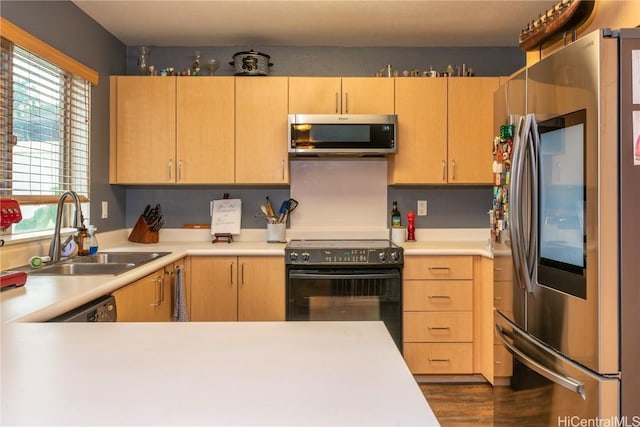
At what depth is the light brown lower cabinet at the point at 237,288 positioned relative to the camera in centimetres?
308

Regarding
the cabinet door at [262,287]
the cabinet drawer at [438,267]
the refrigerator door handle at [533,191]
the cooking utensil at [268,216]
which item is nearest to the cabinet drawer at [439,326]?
the cabinet drawer at [438,267]

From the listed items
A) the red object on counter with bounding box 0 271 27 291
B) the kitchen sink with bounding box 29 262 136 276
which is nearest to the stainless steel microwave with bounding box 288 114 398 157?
the kitchen sink with bounding box 29 262 136 276

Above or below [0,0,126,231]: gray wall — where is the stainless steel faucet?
below

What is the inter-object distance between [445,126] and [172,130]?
192cm

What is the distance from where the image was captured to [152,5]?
2916 mm

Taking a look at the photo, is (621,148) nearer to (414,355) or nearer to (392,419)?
(392,419)

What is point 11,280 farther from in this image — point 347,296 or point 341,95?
point 341,95

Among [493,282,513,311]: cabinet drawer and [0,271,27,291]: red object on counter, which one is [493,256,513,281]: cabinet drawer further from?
[0,271,27,291]: red object on counter

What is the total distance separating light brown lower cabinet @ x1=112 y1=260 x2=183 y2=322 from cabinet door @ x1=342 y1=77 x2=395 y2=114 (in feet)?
5.21

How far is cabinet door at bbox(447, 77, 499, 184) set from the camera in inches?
132

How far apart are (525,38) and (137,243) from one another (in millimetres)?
2834

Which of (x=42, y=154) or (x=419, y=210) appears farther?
(x=419, y=210)

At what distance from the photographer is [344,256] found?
3.04m

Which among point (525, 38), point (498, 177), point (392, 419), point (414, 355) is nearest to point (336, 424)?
point (392, 419)
